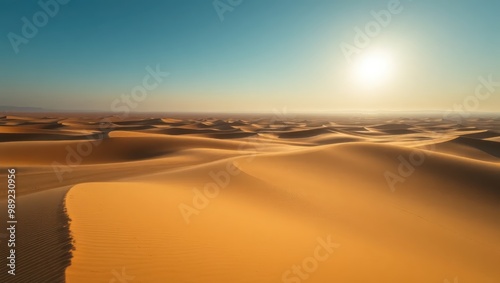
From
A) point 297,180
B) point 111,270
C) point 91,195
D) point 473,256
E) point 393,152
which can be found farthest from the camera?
point 393,152

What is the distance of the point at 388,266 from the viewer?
221 inches

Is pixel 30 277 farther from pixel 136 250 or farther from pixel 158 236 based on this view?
pixel 158 236

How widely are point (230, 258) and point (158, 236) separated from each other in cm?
161

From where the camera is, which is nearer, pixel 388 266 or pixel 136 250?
pixel 136 250

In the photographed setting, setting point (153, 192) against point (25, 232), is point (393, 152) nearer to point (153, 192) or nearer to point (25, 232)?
point (153, 192)

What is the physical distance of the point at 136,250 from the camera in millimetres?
4875

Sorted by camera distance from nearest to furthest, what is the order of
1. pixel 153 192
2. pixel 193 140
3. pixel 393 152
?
pixel 153 192 < pixel 393 152 < pixel 193 140

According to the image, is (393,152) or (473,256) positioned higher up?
(393,152)

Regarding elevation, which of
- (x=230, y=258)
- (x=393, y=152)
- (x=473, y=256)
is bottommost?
(x=473, y=256)

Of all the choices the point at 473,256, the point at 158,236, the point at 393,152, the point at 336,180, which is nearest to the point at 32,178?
the point at 158,236

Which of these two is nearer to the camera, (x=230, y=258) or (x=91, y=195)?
(x=230, y=258)

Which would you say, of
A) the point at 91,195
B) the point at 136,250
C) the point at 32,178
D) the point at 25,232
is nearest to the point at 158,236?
the point at 136,250

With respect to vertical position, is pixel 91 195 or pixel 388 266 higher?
pixel 91 195

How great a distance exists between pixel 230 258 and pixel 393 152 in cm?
1583
